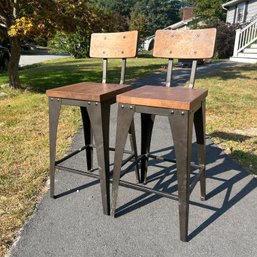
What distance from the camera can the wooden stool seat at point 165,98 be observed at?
5.51ft

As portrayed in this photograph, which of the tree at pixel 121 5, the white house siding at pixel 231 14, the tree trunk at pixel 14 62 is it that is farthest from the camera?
the tree at pixel 121 5

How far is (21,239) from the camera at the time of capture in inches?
74.9

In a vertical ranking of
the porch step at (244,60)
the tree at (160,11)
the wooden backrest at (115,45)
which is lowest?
the porch step at (244,60)

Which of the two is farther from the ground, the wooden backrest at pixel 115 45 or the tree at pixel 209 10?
the tree at pixel 209 10

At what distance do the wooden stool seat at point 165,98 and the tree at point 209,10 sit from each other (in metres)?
25.3

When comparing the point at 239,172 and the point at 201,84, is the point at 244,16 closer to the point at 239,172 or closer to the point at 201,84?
the point at 201,84

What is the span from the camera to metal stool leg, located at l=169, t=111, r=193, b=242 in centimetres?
170

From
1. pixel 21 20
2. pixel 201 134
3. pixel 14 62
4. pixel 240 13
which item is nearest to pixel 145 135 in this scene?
pixel 201 134

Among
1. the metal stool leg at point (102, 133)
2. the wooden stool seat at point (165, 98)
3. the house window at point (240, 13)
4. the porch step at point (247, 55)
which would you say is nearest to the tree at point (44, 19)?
the metal stool leg at point (102, 133)

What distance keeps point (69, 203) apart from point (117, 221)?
443 mm

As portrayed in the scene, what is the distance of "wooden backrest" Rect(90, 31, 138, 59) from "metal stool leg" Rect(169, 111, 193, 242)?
0.95 m

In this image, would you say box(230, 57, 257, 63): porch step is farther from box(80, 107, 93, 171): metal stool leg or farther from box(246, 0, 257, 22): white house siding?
box(80, 107, 93, 171): metal stool leg

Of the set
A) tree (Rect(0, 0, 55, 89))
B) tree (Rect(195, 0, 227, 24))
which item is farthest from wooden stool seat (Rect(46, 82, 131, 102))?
tree (Rect(195, 0, 227, 24))

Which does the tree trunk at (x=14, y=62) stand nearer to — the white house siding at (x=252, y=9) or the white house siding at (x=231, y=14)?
the white house siding at (x=252, y=9)
